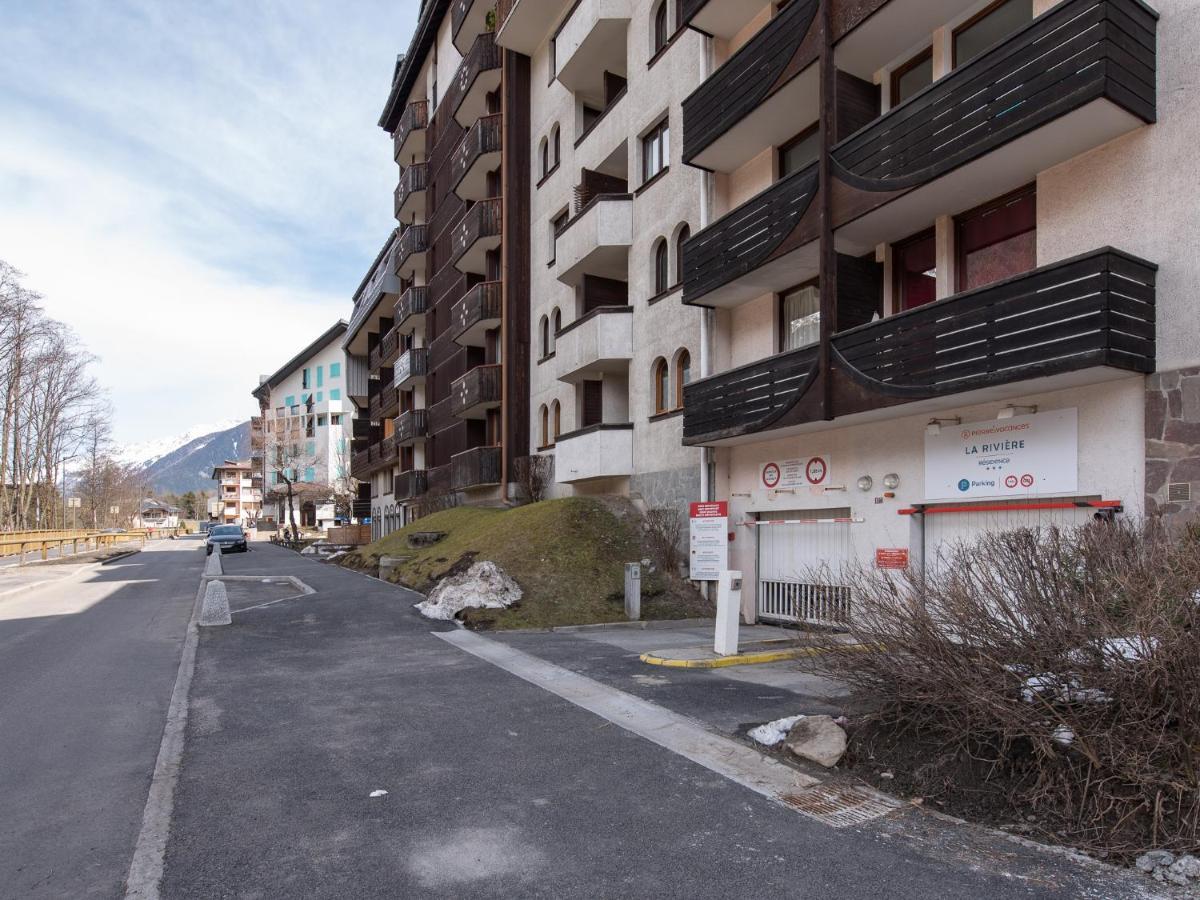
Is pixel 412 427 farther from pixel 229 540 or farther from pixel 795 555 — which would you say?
pixel 795 555

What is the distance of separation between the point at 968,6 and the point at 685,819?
11.2 metres

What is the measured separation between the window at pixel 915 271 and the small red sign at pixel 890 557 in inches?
141

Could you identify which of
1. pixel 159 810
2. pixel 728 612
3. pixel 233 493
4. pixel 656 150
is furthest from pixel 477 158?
pixel 233 493

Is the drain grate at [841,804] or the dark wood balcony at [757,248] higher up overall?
the dark wood balcony at [757,248]

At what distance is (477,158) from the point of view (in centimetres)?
2705

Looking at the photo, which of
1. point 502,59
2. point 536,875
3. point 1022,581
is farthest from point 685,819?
point 502,59

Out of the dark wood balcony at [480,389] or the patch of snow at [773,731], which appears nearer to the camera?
the patch of snow at [773,731]

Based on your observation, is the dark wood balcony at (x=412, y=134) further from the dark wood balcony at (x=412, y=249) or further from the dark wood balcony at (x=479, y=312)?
the dark wood balcony at (x=479, y=312)

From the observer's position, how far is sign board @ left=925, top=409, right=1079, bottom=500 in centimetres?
936

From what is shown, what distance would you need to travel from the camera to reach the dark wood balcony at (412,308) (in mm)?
37013

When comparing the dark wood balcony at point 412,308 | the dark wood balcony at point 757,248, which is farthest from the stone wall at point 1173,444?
the dark wood balcony at point 412,308

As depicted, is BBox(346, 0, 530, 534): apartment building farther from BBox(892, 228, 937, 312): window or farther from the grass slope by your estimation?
BBox(892, 228, 937, 312): window

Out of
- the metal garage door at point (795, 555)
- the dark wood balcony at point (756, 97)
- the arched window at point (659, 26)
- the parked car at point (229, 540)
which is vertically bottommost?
the parked car at point (229, 540)

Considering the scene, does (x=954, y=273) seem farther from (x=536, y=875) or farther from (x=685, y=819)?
(x=536, y=875)
